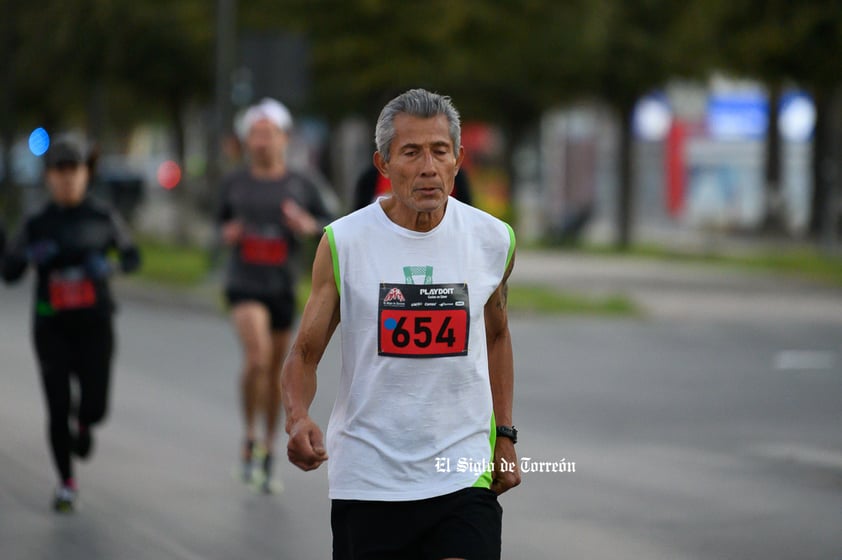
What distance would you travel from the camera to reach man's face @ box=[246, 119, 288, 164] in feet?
30.0

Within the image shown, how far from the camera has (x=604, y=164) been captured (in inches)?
2490

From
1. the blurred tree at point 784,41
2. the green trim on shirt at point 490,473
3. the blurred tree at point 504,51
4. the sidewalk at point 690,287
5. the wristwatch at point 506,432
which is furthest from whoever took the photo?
the blurred tree at point 784,41

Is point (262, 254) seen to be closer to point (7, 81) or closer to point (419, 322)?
point (419, 322)

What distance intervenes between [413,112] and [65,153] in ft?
14.8

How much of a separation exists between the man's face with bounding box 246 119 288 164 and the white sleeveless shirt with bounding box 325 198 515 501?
4.77 m

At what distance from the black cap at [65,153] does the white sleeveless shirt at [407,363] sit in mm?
4355

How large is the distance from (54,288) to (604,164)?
5561 cm

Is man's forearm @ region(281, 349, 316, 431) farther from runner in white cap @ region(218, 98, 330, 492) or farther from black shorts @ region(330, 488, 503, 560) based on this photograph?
runner in white cap @ region(218, 98, 330, 492)

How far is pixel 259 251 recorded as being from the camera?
932cm

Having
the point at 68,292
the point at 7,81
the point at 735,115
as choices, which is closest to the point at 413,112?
the point at 68,292

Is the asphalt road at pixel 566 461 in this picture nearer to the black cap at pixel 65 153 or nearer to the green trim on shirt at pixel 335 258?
the black cap at pixel 65 153

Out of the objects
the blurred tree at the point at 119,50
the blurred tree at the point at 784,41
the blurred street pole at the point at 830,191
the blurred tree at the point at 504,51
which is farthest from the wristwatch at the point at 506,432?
the blurred street pole at the point at 830,191

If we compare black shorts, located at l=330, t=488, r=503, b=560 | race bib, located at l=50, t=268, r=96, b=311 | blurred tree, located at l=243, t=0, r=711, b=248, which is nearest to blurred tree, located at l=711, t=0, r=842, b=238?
blurred tree, located at l=243, t=0, r=711, b=248

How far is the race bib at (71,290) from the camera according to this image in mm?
8469
